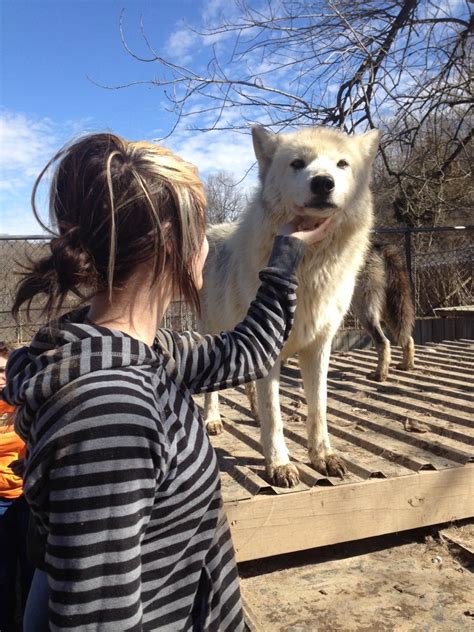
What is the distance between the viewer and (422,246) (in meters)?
11.3

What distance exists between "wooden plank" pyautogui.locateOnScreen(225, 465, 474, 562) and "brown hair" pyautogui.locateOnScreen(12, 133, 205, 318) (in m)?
1.57

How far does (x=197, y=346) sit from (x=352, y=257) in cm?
177

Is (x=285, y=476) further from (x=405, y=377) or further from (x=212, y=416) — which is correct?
(x=405, y=377)

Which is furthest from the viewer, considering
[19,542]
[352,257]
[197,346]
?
[352,257]

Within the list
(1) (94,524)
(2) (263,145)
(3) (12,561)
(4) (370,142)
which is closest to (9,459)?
(3) (12,561)

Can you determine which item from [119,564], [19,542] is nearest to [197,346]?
[119,564]

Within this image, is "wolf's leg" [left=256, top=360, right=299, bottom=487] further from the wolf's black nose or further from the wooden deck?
the wolf's black nose

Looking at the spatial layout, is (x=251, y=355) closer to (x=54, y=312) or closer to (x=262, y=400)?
(x=54, y=312)

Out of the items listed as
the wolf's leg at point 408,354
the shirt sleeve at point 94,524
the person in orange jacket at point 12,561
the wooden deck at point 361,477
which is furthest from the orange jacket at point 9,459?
the wolf's leg at point 408,354

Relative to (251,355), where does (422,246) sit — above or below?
above

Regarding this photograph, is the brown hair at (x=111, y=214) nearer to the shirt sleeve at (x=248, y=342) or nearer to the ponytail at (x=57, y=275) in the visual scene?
the ponytail at (x=57, y=275)

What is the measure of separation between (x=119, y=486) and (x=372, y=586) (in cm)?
186

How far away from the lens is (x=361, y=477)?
250cm

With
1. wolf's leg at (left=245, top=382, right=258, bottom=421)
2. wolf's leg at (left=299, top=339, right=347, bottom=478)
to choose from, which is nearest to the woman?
wolf's leg at (left=299, top=339, right=347, bottom=478)
